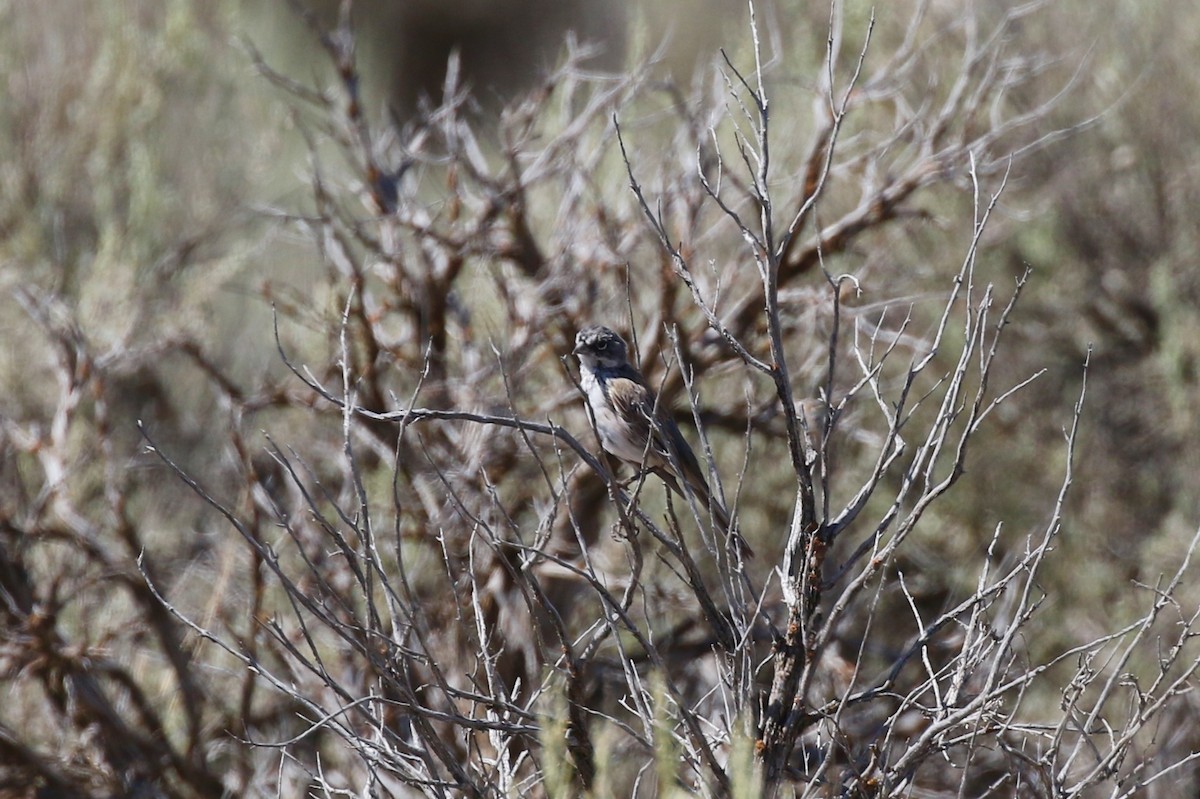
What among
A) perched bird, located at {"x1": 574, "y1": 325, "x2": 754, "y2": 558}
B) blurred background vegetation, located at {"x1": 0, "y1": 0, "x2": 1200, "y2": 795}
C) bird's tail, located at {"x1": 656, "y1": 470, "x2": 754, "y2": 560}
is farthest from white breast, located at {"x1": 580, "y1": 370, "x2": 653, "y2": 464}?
blurred background vegetation, located at {"x1": 0, "y1": 0, "x2": 1200, "y2": 795}

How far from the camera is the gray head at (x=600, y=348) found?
5312 millimetres

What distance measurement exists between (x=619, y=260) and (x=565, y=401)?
0.73 meters

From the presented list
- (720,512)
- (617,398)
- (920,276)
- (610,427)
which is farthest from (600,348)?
(920,276)

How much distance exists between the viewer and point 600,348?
533cm

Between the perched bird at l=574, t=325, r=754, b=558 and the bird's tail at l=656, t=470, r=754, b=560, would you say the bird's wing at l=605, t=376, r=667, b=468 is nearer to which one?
the perched bird at l=574, t=325, r=754, b=558

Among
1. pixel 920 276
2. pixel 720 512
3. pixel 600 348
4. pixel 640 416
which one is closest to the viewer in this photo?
pixel 720 512

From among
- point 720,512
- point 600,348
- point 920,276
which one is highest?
point 600,348

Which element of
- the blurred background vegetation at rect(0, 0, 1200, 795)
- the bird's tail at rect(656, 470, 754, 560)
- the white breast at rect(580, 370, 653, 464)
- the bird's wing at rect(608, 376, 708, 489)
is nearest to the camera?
→ the bird's tail at rect(656, 470, 754, 560)

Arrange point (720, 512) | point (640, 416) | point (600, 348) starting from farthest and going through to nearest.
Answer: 1. point (640, 416)
2. point (600, 348)
3. point (720, 512)

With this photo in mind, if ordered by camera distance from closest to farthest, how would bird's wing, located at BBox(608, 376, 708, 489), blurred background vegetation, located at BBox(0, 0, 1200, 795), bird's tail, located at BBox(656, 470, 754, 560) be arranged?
bird's tail, located at BBox(656, 470, 754, 560)
bird's wing, located at BBox(608, 376, 708, 489)
blurred background vegetation, located at BBox(0, 0, 1200, 795)

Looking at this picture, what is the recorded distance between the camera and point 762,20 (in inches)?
522

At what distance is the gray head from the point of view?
17.4 ft

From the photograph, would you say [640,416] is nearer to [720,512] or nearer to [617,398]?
[617,398]

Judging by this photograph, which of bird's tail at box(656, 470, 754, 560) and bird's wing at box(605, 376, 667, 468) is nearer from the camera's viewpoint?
bird's tail at box(656, 470, 754, 560)
